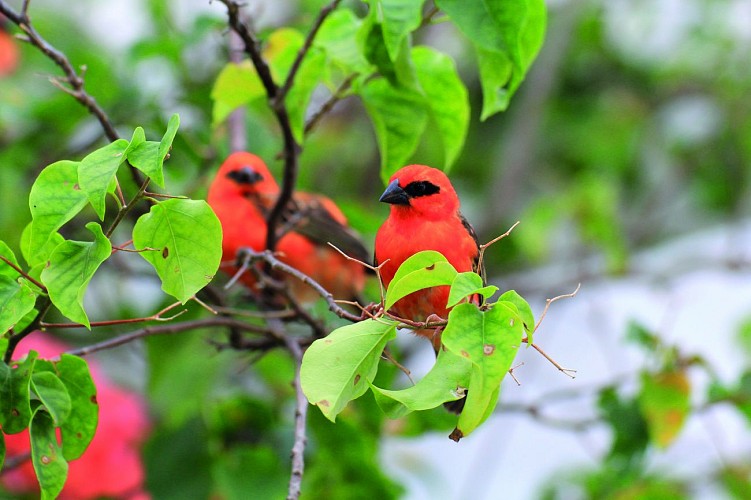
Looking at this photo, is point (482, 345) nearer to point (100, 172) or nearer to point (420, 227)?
point (100, 172)

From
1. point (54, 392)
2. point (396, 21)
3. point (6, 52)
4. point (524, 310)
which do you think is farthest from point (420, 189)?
point (6, 52)

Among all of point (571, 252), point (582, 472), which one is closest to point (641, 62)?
point (571, 252)

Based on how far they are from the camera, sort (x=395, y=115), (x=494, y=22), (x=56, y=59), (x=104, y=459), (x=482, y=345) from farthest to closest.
Answer: (x=104, y=459) < (x=395, y=115) < (x=56, y=59) < (x=494, y=22) < (x=482, y=345)

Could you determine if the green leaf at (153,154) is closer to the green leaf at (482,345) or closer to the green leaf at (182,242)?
the green leaf at (182,242)

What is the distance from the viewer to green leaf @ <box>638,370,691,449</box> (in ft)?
7.37

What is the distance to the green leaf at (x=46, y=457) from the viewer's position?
127cm

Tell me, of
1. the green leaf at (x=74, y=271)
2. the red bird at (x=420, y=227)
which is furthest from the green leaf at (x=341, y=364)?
the red bird at (x=420, y=227)

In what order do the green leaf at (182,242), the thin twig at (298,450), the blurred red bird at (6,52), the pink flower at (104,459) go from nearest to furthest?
the green leaf at (182,242) < the thin twig at (298,450) < the pink flower at (104,459) < the blurred red bird at (6,52)

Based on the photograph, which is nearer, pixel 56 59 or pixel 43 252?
pixel 43 252

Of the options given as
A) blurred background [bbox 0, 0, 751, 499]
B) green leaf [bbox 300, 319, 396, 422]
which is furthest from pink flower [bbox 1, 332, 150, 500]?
green leaf [bbox 300, 319, 396, 422]

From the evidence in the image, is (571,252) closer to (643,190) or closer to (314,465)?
(643,190)

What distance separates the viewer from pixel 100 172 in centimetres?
114

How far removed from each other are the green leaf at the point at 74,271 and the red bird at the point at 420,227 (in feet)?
2.15

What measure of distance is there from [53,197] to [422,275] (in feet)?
1.53
